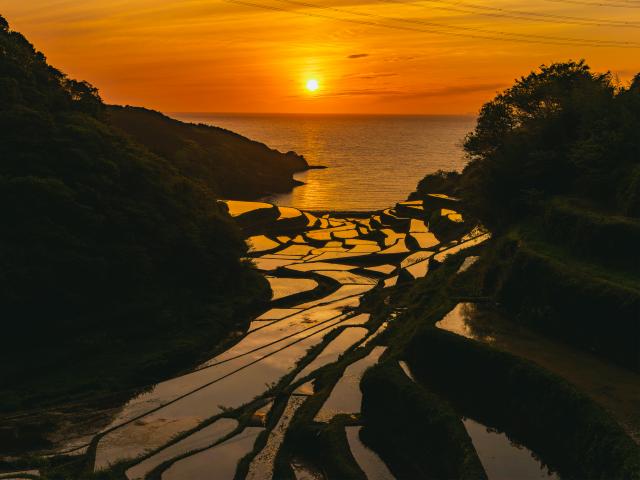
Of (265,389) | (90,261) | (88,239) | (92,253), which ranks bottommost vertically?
(265,389)

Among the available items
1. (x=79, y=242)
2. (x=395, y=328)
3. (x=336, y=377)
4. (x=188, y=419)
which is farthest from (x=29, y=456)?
(x=395, y=328)

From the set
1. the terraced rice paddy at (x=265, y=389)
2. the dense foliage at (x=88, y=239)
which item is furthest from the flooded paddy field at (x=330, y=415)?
the dense foliage at (x=88, y=239)

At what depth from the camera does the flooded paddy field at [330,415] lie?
13.0 meters

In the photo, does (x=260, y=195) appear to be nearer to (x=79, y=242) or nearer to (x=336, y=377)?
(x=79, y=242)

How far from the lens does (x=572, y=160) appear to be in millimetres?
25328

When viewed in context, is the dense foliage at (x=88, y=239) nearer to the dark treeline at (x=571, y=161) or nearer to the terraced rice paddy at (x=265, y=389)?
the terraced rice paddy at (x=265, y=389)

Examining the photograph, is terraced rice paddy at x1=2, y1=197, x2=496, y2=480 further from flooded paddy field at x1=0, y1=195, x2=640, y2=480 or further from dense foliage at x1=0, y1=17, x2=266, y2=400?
dense foliage at x1=0, y1=17, x2=266, y2=400

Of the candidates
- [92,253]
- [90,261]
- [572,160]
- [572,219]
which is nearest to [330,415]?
[572,219]

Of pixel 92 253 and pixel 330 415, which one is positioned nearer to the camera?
pixel 330 415

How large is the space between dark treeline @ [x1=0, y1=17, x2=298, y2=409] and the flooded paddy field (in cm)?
288

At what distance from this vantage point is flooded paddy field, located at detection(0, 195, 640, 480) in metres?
13.0

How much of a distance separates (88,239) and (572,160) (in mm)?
19335

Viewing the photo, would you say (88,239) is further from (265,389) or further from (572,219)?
(572,219)

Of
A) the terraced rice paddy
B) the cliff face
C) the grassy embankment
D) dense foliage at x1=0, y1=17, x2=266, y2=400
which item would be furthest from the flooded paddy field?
the cliff face
